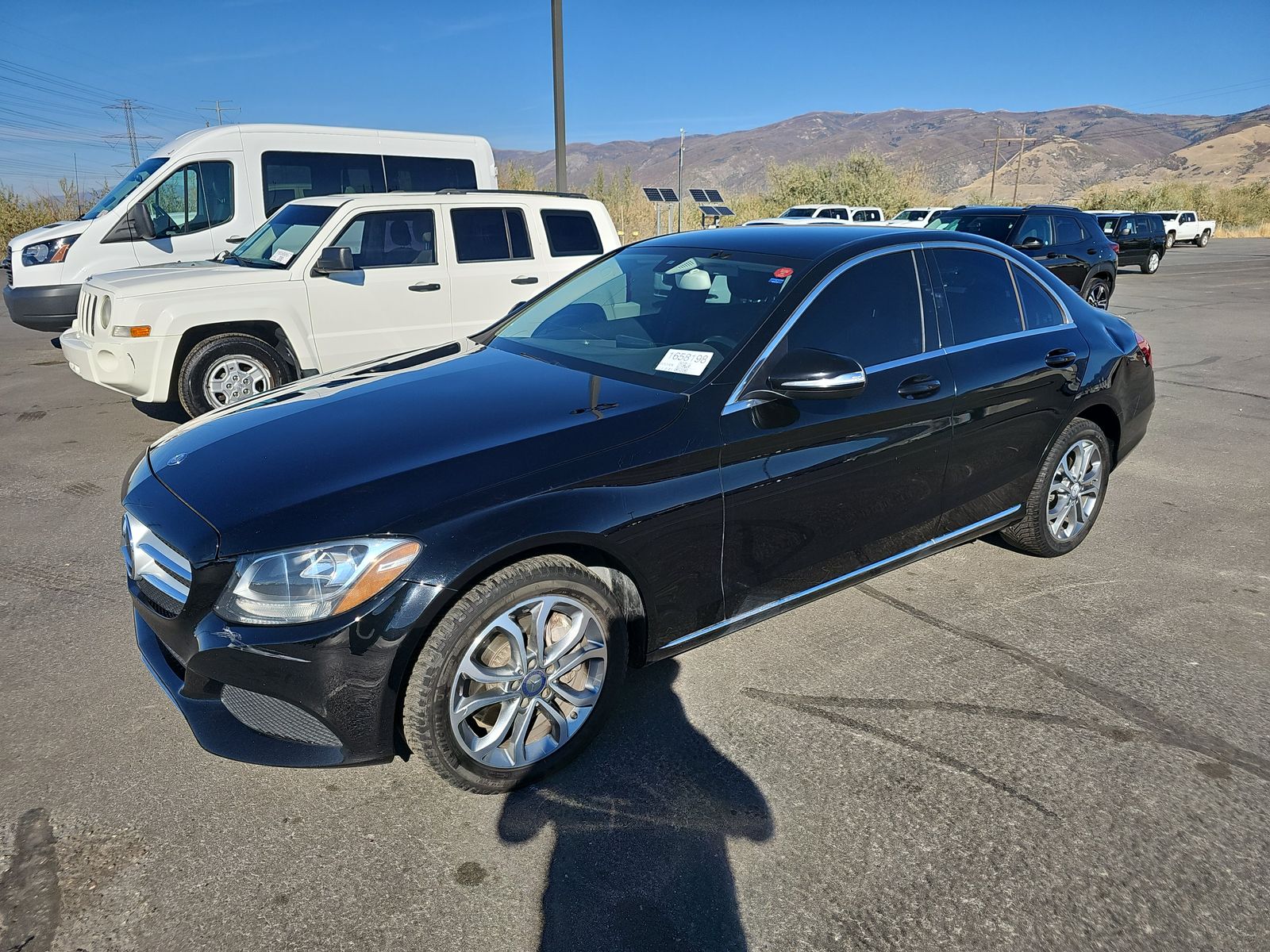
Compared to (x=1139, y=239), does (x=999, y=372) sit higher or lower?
lower

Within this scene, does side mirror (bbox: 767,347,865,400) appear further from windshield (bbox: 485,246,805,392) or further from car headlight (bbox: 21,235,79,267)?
car headlight (bbox: 21,235,79,267)

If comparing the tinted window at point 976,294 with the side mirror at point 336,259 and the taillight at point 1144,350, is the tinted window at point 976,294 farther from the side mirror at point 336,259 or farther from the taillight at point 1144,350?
the side mirror at point 336,259

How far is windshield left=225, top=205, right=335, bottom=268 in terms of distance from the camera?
279 inches

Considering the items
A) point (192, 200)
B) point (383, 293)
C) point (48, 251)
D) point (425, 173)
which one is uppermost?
point (425, 173)

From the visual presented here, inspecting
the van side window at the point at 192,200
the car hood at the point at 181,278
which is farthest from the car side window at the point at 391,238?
the van side window at the point at 192,200

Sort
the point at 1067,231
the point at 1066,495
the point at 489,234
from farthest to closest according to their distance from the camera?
1. the point at 1067,231
2. the point at 489,234
3. the point at 1066,495

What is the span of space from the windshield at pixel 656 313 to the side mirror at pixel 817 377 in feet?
0.77

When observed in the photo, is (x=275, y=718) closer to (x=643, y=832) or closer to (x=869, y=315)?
(x=643, y=832)

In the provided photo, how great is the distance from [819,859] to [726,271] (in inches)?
90.3

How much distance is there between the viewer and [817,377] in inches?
115

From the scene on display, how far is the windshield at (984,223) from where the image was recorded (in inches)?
521

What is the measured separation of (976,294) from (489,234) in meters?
4.98

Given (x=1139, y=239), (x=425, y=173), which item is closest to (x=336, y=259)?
(x=425, y=173)

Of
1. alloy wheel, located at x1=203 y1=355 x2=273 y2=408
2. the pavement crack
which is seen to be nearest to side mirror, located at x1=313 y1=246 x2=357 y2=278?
alloy wheel, located at x1=203 y1=355 x2=273 y2=408
